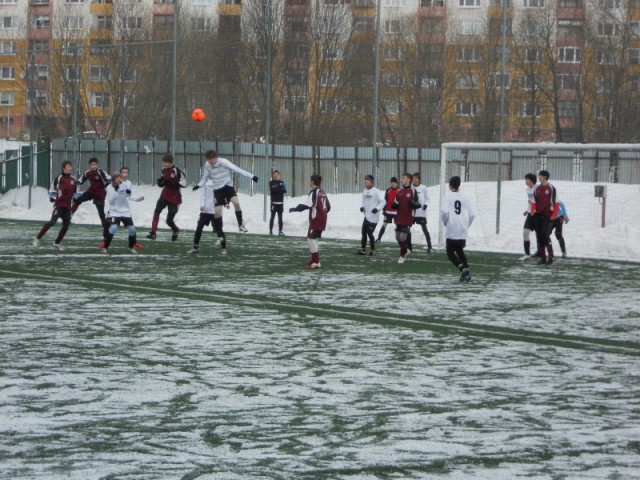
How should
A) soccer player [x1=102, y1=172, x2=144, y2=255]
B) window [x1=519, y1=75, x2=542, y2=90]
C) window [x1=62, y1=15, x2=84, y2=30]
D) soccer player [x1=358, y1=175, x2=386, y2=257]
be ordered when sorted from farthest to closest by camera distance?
window [x1=62, y1=15, x2=84, y2=30] < window [x1=519, y1=75, x2=542, y2=90] < soccer player [x1=358, y1=175, x2=386, y2=257] < soccer player [x1=102, y1=172, x2=144, y2=255]

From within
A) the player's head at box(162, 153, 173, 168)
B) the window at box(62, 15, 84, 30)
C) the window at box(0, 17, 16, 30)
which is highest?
the window at box(0, 17, 16, 30)

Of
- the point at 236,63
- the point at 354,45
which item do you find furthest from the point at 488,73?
the point at 236,63

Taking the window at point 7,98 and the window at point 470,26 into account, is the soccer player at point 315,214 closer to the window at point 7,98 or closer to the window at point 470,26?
the window at point 470,26

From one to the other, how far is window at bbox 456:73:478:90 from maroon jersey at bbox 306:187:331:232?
163 ft

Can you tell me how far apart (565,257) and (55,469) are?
19.5 meters

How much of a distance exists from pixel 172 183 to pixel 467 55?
1899 inches

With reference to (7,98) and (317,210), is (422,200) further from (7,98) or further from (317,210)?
(7,98)

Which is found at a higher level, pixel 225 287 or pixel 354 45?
pixel 354 45

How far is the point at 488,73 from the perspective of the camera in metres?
68.6

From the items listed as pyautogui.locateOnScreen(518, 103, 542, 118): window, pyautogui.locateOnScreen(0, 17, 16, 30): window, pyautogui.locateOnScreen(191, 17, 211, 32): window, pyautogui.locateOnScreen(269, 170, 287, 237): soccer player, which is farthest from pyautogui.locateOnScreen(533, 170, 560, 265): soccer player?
pyautogui.locateOnScreen(0, 17, 16, 30): window

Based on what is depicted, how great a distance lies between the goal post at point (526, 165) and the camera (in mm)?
29422

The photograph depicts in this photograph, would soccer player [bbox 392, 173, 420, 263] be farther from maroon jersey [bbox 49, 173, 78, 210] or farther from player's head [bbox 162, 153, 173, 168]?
maroon jersey [bbox 49, 173, 78, 210]

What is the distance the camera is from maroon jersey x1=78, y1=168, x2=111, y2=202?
24.0 metres

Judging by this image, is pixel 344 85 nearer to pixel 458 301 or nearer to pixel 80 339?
pixel 458 301
